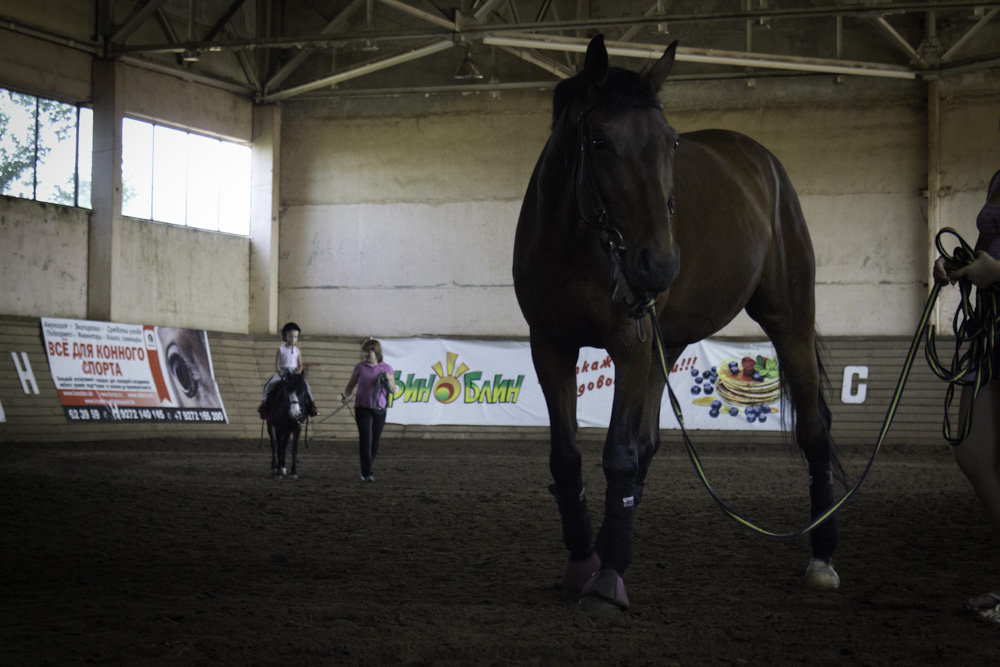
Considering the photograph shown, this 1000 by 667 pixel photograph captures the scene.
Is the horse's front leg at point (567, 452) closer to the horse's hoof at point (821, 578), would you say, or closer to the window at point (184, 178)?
the horse's hoof at point (821, 578)

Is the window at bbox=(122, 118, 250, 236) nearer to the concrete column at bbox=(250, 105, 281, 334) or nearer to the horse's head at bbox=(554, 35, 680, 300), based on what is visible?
the concrete column at bbox=(250, 105, 281, 334)

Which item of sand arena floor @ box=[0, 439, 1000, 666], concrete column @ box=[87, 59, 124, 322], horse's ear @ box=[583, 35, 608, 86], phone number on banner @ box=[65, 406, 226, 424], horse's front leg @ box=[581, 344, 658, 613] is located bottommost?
phone number on banner @ box=[65, 406, 226, 424]

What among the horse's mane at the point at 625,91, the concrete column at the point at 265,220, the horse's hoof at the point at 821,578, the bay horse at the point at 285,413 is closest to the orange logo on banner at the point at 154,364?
the concrete column at the point at 265,220

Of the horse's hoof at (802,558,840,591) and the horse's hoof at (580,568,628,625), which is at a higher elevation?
the horse's hoof at (580,568,628,625)

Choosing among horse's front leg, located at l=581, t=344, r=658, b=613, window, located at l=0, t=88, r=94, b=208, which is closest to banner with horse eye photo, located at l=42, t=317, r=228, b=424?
window, located at l=0, t=88, r=94, b=208

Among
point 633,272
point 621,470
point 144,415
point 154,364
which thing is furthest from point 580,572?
point 154,364

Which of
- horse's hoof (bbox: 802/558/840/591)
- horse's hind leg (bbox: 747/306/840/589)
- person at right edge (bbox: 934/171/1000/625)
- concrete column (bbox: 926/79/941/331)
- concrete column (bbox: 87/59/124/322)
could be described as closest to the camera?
person at right edge (bbox: 934/171/1000/625)

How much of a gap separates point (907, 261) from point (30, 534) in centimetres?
1759

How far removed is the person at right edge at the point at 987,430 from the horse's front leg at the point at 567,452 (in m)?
1.57

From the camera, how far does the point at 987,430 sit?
389cm

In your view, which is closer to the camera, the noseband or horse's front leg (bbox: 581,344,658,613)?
the noseband

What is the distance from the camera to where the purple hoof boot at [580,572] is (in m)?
4.55

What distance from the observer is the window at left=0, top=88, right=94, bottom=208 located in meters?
18.5

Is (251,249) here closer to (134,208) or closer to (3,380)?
(134,208)
